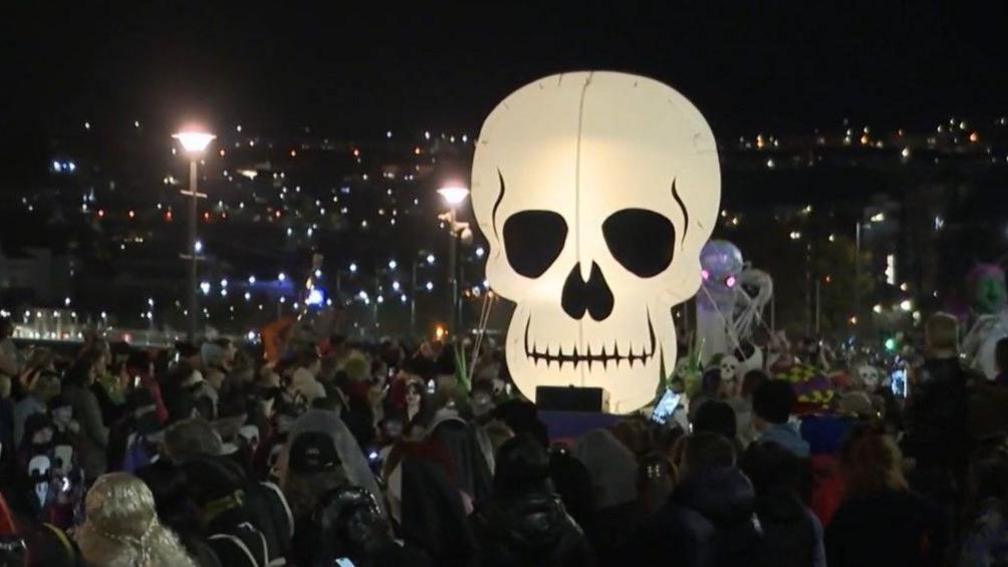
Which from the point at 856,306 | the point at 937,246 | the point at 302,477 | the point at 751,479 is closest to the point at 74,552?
the point at 302,477

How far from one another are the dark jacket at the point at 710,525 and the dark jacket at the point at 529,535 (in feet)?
1.86

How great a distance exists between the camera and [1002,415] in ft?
31.7

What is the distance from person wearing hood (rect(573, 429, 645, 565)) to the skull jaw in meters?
6.74

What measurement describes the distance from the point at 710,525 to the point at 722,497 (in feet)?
0.41

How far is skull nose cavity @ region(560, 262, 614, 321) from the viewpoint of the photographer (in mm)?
15906

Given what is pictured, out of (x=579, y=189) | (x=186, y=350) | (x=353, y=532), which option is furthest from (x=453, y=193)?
(x=353, y=532)

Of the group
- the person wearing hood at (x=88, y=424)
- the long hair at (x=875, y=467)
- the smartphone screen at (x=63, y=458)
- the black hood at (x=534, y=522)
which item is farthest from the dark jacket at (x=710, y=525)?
the person wearing hood at (x=88, y=424)

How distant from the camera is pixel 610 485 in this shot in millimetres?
8602

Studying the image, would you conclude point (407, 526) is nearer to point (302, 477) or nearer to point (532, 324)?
point (302, 477)

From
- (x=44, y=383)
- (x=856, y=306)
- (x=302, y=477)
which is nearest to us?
(x=302, y=477)

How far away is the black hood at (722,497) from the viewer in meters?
6.76

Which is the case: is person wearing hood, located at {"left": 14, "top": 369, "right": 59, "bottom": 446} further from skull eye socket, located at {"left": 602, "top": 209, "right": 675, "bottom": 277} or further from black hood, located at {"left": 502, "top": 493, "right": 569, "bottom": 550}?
black hood, located at {"left": 502, "top": 493, "right": 569, "bottom": 550}

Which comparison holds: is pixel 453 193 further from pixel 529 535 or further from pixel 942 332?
pixel 529 535

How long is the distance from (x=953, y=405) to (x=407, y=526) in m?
3.90
